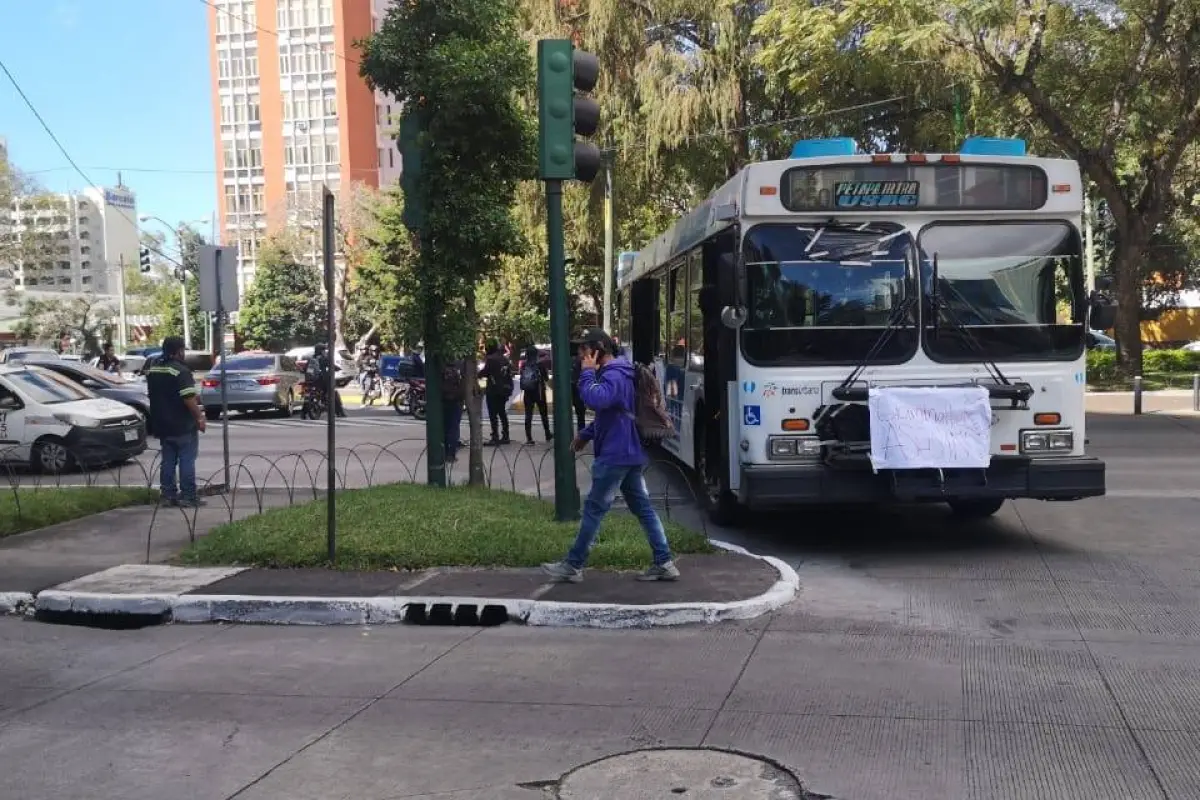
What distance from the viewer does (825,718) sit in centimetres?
516

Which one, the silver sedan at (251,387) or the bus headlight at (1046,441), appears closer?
the bus headlight at (1046,441)

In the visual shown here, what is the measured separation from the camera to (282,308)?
211ft

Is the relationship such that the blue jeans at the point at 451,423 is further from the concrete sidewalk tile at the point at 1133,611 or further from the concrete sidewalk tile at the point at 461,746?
the concrete sidewalk tile at the point at 461,746

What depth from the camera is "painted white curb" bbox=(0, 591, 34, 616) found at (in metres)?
7.84

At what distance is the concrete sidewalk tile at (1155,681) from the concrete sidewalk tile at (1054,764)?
329mm

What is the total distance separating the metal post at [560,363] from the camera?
9.47 metres

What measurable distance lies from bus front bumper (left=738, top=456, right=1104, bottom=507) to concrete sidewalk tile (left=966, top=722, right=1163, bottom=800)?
3.69 metres

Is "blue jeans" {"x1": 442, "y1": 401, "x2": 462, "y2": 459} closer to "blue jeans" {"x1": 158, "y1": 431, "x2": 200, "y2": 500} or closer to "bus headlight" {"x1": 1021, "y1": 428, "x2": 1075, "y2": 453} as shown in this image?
"blue jeans" {"x1": 158, "y1": 431, "x2": 200, "y2": 500}

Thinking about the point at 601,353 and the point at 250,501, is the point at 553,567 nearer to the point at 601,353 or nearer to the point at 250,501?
the point at 601,353

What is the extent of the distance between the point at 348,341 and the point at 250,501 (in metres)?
51.8

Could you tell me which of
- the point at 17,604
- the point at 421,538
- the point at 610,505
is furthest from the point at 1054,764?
the point at 17,604

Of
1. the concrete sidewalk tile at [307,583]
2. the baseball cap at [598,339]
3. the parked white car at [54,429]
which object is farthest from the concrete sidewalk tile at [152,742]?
the parked white car at [54,429]

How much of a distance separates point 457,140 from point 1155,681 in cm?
755

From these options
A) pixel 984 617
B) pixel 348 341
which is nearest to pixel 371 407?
pixel 984 617
